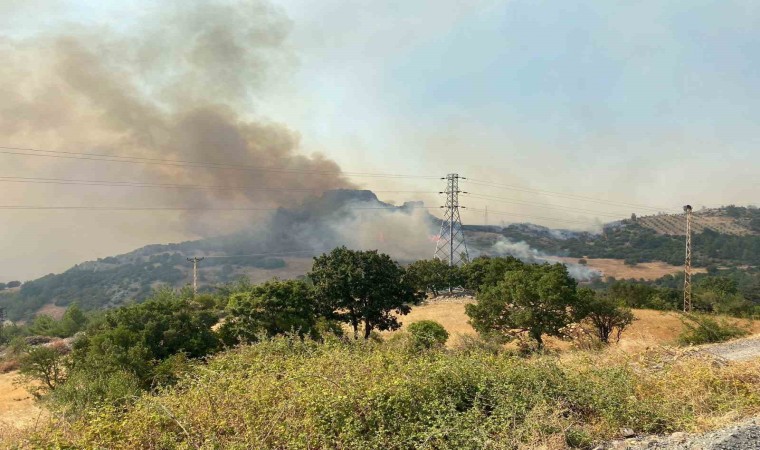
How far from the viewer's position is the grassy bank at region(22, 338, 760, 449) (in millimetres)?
8453

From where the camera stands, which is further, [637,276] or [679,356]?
[637,276]

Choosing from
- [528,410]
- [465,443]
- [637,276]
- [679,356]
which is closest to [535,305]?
[679,356]

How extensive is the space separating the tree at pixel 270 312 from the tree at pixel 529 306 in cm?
1177

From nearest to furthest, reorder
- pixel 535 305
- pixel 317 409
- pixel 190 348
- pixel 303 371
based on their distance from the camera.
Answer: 1. pixel 317 409
2. pixel 303 371
3. pixel 190 348
4. pixel 535 305

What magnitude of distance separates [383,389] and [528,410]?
3.28 metres

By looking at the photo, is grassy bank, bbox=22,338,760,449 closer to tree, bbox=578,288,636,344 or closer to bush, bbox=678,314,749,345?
tree, bbox=578,288,636,344

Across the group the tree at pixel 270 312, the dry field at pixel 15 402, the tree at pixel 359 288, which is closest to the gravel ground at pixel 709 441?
the tree at pixel 270 312

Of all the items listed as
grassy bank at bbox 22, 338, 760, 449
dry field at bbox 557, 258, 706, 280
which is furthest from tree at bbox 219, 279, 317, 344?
dry field at bbox 557, 258, 706, 280

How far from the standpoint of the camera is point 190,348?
83.6 ft

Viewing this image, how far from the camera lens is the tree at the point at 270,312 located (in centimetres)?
2886

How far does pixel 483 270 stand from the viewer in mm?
71188

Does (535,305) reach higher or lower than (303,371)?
lower

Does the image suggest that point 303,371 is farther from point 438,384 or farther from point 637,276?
point 637,276

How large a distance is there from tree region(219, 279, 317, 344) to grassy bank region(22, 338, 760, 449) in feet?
55.7
